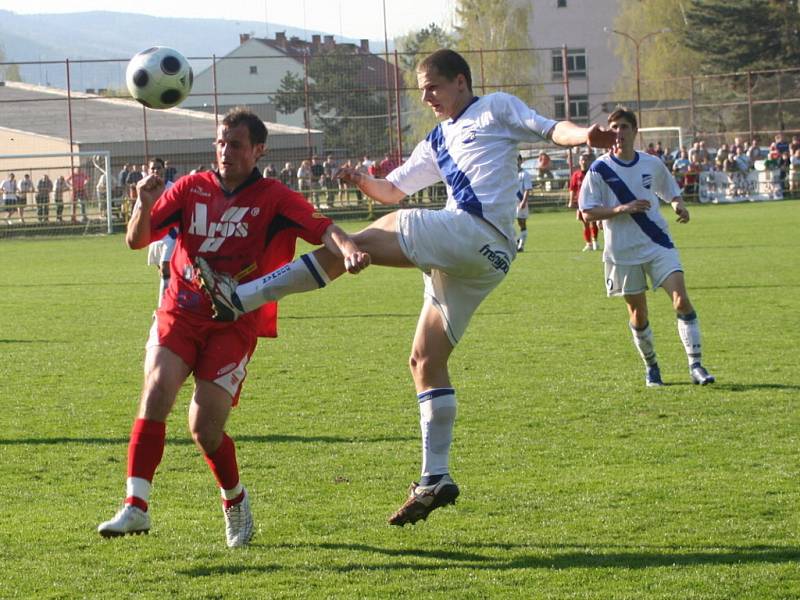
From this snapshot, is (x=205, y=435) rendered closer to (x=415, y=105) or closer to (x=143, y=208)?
(x=143, y=208)

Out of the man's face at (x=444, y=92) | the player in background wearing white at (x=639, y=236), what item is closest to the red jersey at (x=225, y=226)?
the man's face at (x=444, y=92)

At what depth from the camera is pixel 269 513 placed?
6191mm

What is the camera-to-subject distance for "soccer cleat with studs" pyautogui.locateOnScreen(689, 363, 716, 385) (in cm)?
983

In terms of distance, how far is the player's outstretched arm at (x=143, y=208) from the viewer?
5.46 meters

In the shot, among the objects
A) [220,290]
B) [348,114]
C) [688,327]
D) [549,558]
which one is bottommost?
[549,558]

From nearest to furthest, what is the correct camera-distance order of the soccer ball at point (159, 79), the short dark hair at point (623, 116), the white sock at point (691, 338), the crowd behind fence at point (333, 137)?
the soccer ball at point (159, 79)
the short dark hair at point (623, 116)
the white sock at point (691, 338)
the crowd behind fence at point (333, 137)

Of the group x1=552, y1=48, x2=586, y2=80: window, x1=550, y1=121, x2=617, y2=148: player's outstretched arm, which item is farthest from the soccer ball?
x1=552, y1=48, x2=586, y2=80: window

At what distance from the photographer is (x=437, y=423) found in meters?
6.01

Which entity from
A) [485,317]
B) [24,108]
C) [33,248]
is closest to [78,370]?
[485,317]

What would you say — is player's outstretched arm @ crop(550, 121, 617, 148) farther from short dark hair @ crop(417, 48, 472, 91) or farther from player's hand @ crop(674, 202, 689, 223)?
player's hand @ crop(674, 202, 689, 223)

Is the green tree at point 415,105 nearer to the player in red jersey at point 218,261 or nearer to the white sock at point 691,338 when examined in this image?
the white sock at point 691,338

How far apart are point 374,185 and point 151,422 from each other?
A: 1.81m

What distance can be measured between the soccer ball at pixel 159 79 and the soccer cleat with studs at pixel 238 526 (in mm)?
2315

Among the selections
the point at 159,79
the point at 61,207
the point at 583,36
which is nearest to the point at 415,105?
the point at 583,36
